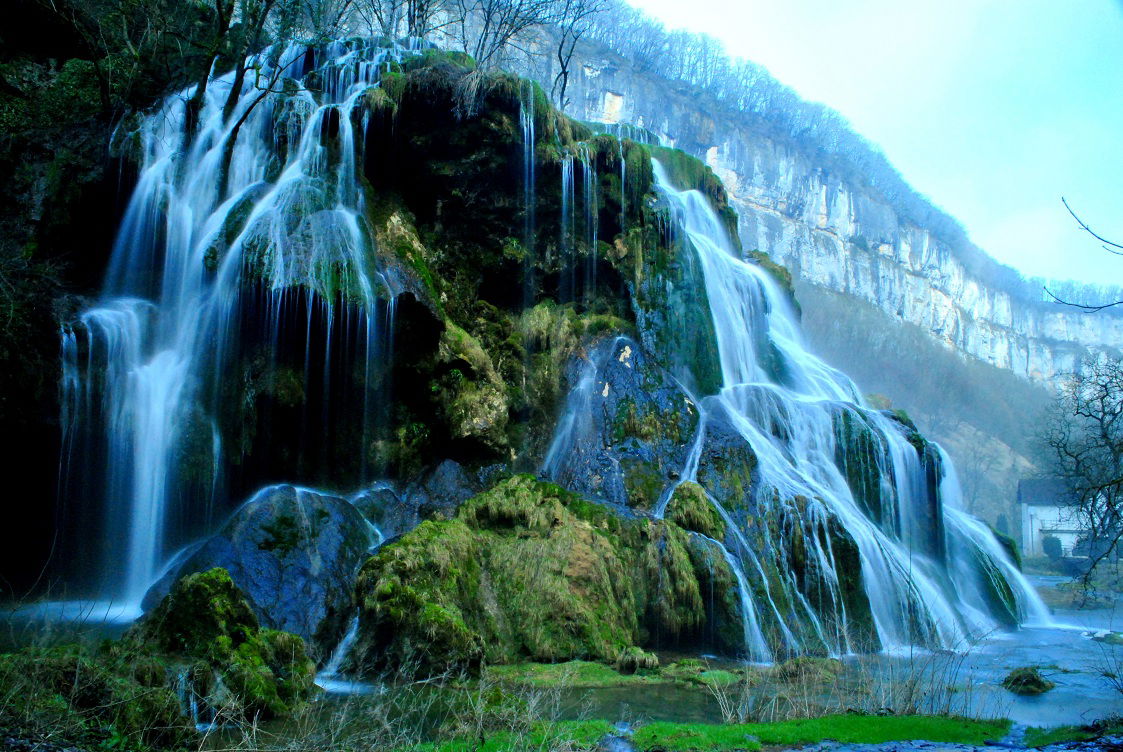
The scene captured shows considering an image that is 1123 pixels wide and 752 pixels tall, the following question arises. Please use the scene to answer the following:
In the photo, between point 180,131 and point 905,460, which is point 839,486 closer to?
point 905,460

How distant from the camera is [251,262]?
12.1 metres

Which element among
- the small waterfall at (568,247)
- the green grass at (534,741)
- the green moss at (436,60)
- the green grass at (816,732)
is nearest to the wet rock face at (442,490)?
the small waterfall at (568,247)

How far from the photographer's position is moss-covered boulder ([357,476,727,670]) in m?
8.27

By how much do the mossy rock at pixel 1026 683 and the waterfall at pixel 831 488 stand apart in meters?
2.05

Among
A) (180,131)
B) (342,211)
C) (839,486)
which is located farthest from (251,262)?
(839,486)

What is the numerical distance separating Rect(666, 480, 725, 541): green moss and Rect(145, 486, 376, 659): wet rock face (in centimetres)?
478

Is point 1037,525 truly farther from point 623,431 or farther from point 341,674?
point 341,674

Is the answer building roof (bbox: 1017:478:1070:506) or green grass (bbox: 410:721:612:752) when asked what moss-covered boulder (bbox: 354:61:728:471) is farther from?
building roof (bbox: 1017:478:1070:506)

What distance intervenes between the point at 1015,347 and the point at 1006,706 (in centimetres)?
8783

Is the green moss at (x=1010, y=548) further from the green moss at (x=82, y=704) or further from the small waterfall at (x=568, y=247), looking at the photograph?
the green moss at (x=82, y=704)

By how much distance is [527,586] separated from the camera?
984 centimetres

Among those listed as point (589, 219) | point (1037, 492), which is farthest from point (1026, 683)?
point (1037, 492)

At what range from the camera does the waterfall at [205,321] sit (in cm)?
1111

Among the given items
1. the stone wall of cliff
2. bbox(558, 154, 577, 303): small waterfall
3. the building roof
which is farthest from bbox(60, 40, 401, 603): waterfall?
the stone wall of cliff
